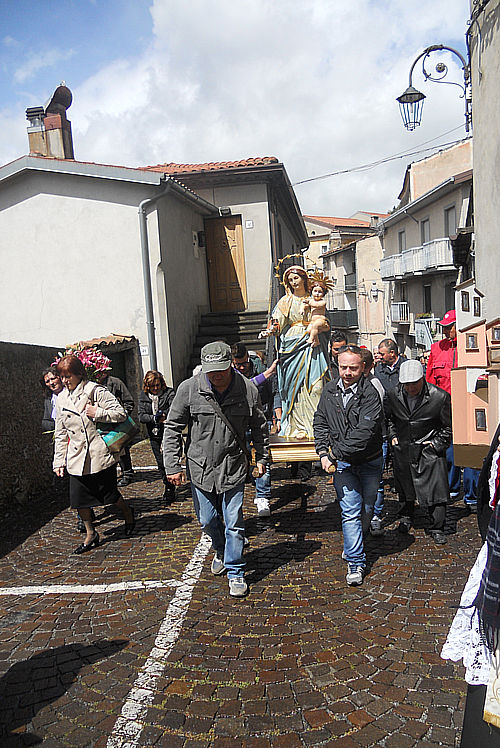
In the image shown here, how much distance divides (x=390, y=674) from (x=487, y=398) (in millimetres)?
1815

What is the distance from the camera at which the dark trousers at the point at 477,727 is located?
2.12m

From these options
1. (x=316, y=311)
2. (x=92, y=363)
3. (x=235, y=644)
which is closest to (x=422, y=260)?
(x=316, y=311)

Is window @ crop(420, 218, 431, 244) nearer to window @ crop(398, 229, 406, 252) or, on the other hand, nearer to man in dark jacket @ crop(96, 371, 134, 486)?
window @ crop(398, 229, 406, 252)

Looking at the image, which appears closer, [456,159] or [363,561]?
[363,561]

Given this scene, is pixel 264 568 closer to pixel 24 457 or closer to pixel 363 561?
pixel 363 561

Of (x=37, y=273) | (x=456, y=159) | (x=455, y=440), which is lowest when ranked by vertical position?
(x=455, y=440)

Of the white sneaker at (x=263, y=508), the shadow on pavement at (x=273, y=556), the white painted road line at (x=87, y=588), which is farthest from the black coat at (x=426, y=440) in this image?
the white painted road line at (x=87, y=588)

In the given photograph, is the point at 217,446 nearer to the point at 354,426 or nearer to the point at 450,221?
the point at 354,426

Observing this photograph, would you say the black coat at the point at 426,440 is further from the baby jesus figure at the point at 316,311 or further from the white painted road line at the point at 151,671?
the white painted road line at the point at 151,671

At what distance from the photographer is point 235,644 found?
4004 mm

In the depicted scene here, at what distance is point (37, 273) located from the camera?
14078 millimetres

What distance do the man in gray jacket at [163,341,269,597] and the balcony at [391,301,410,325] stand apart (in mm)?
30996

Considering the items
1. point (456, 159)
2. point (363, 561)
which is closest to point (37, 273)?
point (363, 561)

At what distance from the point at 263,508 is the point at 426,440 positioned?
1984 millimetres
